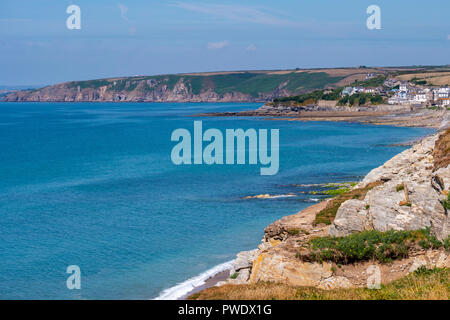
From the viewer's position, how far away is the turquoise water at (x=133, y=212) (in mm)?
20203

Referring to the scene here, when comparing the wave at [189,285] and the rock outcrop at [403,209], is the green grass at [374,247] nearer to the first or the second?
the rock outcrop at [403,209]

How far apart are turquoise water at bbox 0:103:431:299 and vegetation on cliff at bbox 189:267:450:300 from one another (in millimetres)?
8168

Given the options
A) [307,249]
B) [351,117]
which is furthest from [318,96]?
[307,249]

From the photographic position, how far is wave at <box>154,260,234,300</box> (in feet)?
57.6

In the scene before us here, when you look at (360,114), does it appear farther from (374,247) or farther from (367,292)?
(367,292)

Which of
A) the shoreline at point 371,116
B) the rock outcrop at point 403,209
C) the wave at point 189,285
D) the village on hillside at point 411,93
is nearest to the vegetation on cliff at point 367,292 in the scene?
the rock outcrop at point 403,209

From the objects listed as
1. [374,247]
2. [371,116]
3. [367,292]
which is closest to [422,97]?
[371,116]

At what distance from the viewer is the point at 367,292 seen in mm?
9844

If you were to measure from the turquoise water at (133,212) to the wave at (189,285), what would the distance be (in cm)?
38

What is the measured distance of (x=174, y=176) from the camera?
42688 millimetres

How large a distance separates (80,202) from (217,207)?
8.99 meters

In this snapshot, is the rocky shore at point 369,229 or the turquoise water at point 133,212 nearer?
the rocky shore at point 369,229
